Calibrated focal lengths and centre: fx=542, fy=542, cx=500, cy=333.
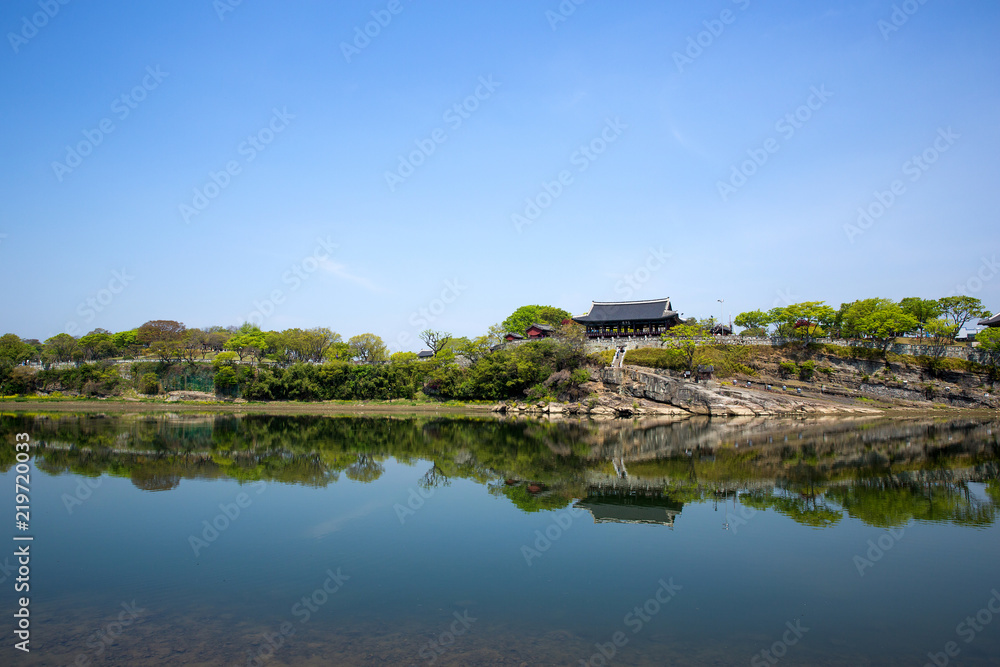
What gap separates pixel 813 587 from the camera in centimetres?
1074

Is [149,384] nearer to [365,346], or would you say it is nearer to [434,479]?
[365,346]

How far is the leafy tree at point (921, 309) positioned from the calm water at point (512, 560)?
34935 mm

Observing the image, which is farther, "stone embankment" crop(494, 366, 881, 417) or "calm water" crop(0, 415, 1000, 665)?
"stone embankment" crop(494, 366, 881, 417)

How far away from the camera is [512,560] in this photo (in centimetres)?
1223

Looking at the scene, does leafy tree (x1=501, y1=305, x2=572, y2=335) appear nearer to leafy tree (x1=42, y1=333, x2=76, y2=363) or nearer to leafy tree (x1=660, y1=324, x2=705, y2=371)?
leafy tree (x1=660, y1=324, x2=705, y2=371)

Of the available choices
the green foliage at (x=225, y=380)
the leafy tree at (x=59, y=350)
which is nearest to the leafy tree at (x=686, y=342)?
the green foliage at (x=225, y=380)

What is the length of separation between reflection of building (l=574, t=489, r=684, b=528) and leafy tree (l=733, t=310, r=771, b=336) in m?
48.1

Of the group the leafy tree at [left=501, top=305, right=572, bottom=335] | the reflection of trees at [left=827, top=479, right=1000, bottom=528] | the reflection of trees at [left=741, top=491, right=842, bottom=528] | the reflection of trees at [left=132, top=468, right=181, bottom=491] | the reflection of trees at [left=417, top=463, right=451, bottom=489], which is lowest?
the reflection of trees at [left=417, top=463, right=451, bottom=489]

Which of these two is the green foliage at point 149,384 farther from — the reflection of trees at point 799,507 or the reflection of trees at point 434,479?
the reflection of trees at point 799,507

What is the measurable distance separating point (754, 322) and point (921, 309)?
50.1 ft

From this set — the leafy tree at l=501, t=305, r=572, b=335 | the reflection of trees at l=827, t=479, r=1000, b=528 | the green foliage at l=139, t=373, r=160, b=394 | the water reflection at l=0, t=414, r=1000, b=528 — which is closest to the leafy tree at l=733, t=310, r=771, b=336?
the water reflection at l=0, t=414, r=1000, b=528

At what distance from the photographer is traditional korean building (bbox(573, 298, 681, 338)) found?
6556 cm

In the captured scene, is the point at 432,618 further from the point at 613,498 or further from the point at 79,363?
the point at 79,363

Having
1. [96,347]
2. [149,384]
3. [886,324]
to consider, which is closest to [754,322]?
[886,324]
